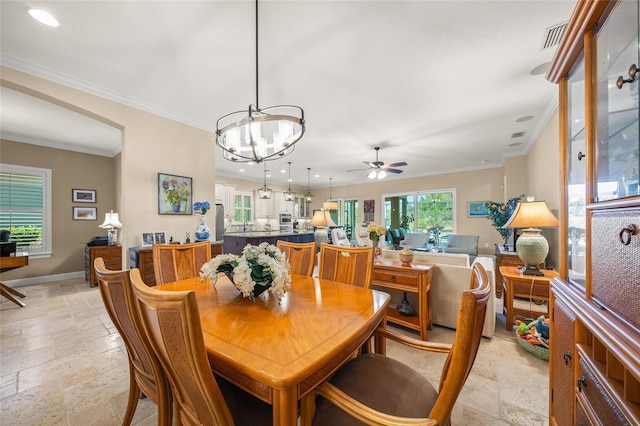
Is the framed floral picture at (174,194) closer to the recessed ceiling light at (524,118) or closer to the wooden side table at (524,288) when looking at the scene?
the wooden side table at (524,288)

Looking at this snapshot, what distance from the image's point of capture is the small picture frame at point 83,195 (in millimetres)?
4977

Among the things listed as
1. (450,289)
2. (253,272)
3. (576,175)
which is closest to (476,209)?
(450,289)

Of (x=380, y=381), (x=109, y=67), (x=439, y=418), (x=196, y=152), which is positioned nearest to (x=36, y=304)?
(x=196, y=152)

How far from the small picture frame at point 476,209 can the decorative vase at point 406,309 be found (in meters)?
5.40

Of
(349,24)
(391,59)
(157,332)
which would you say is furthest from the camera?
(391,59)

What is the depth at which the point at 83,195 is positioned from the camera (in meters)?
5.10

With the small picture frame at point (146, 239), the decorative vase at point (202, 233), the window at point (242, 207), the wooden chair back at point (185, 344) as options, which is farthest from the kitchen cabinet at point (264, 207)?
the wooden chair back at point (185, 344)

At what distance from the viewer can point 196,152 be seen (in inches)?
148

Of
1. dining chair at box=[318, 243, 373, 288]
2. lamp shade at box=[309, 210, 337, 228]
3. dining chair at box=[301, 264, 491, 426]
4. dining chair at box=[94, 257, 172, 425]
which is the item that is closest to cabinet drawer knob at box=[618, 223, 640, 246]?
dining chair at box=[301, 264, 491, 426]

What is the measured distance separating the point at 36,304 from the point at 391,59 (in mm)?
5559

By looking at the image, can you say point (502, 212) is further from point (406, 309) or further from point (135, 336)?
point (135, 336)

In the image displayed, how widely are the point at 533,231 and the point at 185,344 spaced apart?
3.38m

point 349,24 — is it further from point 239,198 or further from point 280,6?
point 239,198

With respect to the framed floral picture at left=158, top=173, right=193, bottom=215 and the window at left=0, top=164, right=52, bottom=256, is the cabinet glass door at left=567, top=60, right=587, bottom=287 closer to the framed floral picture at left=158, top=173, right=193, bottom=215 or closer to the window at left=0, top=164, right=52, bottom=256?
the framed floral picture at left=158, top=173, right=193, bottom=215
